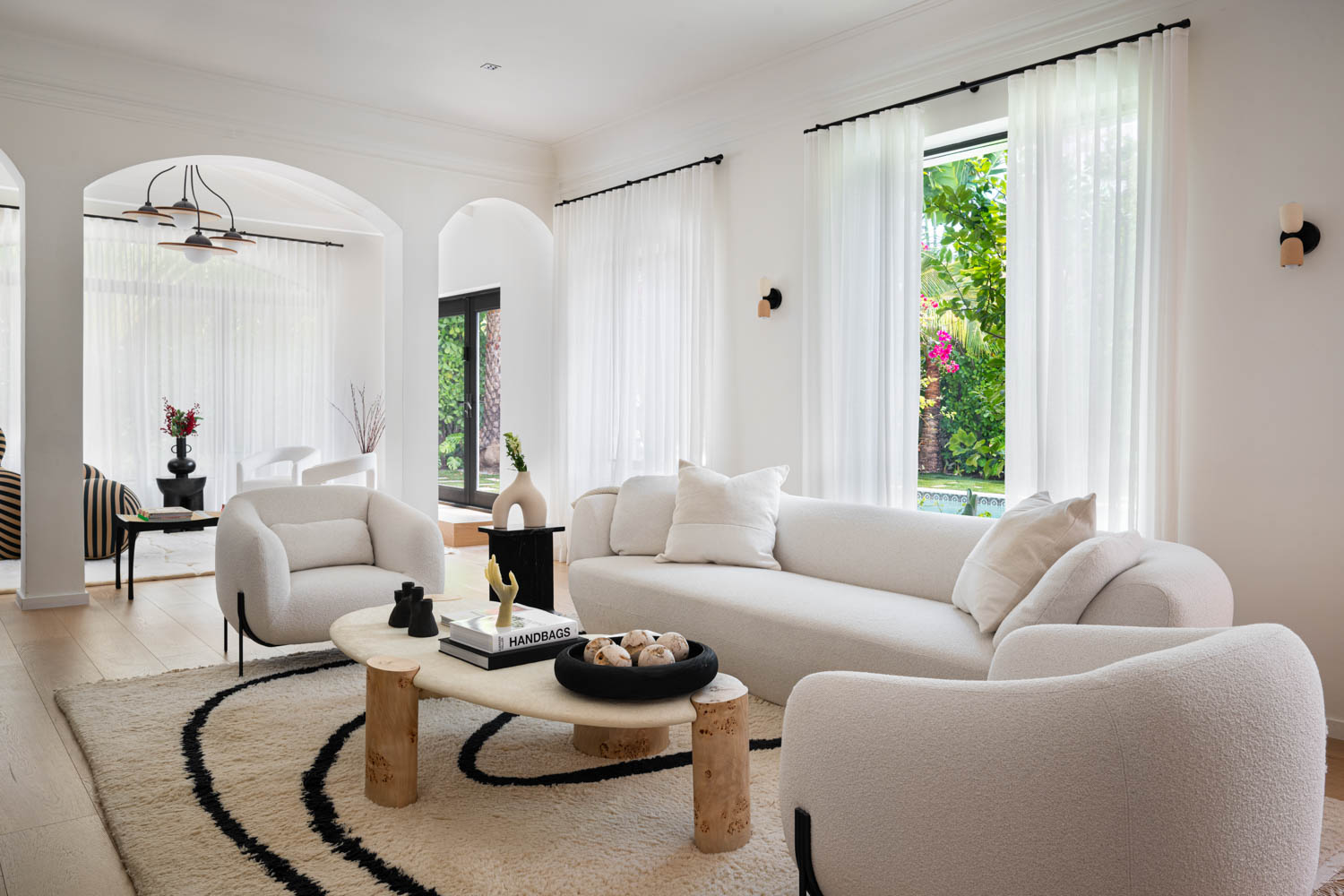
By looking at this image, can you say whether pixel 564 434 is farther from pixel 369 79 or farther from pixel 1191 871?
pixel 1191 871

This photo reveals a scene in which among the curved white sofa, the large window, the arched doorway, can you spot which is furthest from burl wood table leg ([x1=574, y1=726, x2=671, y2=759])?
the arched doorway

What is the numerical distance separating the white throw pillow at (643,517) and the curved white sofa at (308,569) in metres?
0.85

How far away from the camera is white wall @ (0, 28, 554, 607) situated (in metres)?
4.84

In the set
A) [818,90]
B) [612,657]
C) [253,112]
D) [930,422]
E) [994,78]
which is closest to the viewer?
[612,657]

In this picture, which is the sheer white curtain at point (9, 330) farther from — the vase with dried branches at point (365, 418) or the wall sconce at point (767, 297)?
the wall sconce at point (767, 297)

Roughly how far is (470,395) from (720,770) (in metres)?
7.27

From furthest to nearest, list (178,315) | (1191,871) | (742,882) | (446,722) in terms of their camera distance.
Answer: (178,315) < (446,722) < (742,882) < (1191,871)

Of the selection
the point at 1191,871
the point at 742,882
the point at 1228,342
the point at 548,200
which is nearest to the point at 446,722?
the point at 742,882

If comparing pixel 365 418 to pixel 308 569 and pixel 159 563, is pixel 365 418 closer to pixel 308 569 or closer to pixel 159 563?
pixel 159 563

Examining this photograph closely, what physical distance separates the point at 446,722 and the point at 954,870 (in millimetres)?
2127

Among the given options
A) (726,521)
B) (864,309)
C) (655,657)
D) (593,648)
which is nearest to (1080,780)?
(655,657)

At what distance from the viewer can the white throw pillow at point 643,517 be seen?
14.5 ft

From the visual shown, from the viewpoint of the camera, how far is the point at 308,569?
404 cm

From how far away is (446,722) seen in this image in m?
3.16
